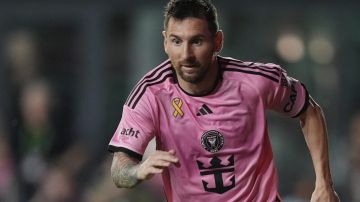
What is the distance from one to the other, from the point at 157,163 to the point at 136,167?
17.7 inches

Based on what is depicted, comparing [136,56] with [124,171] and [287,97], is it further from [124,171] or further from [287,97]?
[124,171]

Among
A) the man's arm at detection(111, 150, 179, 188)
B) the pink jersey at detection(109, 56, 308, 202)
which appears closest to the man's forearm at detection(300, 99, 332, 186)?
the pink jersey at detection(109, 56, 308, 202)

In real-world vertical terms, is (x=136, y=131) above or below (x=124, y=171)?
above

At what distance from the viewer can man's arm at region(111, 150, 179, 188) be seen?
573 centimetres

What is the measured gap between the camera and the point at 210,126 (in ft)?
21.8

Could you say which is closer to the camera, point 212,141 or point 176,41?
point 176,41

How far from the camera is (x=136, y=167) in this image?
6.20m

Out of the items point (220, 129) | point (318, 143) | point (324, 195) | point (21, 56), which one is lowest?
point (21, 56)

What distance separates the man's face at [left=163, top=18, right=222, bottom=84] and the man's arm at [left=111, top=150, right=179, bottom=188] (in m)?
0.60

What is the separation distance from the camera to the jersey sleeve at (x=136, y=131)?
6496 millimetres

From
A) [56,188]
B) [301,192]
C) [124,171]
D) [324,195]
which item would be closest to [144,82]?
[124,171]

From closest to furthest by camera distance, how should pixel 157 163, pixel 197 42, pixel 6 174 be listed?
pixel 157 163, pixel 197 42, pixel 6 174

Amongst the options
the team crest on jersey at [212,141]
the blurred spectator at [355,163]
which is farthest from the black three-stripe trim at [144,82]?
the blurred spectator at [355,163]

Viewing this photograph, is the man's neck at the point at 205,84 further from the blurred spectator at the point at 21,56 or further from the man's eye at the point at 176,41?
the blurred spectator at the point at 21,56
